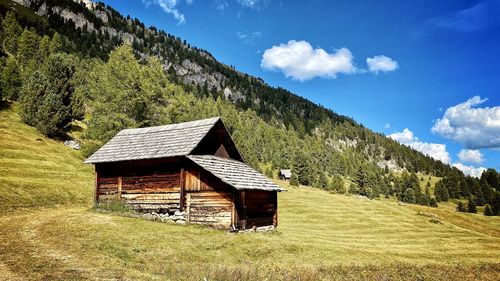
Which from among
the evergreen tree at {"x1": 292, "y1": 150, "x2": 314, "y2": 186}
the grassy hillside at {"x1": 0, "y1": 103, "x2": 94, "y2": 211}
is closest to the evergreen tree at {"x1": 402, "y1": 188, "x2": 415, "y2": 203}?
the evergreen tree at {"x1": 292, "y1": 150, "x2": 314, "y2": 186}

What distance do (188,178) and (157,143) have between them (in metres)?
4.59

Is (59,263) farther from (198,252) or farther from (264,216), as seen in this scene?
(264,216)

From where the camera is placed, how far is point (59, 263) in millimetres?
13797


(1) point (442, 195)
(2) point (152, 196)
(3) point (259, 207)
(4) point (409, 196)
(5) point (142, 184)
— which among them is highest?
(5) point (142, 184)

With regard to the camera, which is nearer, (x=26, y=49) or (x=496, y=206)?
(x=26, y=49)

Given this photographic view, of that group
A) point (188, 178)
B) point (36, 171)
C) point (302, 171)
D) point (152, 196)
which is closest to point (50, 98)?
point (36, 171)

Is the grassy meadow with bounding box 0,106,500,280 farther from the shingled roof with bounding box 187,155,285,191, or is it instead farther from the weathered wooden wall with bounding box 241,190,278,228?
the shingled roof with bounding box 187,155,285,191

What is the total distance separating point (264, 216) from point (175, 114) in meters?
25.6

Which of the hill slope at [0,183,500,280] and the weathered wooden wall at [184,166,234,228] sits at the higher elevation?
the weathered wooden wall at [184,166,234,228]

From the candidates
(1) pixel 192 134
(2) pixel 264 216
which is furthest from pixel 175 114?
(2) pixel 264 216

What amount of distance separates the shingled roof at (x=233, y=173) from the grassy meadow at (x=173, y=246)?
3.37m

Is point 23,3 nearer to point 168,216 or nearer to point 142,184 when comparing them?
point 142,184

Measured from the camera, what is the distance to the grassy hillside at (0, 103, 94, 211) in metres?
29.7

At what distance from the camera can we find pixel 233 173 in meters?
27.0
